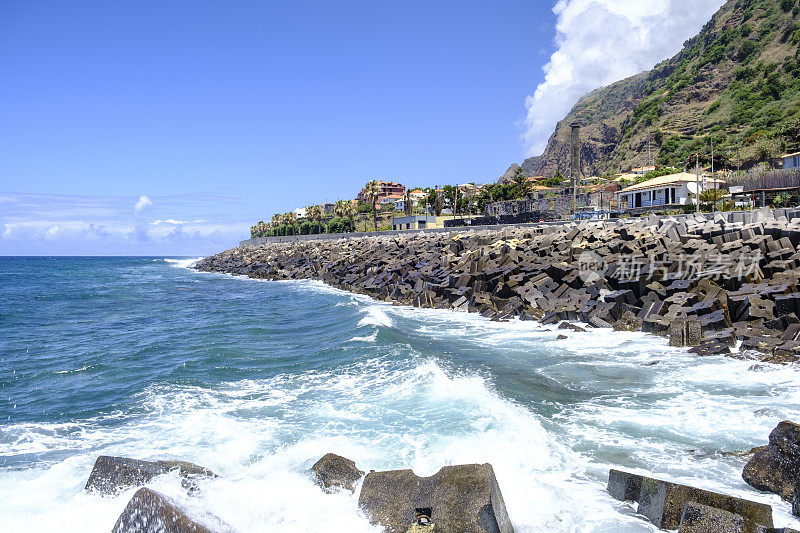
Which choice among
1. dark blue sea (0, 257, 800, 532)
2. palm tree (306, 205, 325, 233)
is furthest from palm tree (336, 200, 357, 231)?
dark blue sea (0, 257, 800, 532)

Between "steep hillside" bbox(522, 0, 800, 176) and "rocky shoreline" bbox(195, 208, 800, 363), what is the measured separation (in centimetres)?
3893

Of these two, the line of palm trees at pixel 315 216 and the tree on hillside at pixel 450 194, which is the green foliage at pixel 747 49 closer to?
the tree on hillside at pixel 450 194

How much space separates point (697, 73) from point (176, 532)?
116m

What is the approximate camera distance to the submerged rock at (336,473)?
4754mm

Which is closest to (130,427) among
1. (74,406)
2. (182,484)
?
(74,406)

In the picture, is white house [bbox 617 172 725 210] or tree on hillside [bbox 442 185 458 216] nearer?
white house [bbox 617 172 725 210]

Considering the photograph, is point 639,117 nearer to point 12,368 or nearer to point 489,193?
point 489,193

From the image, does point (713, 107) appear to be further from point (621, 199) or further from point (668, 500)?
point (668, 500)

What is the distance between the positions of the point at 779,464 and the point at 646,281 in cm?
942

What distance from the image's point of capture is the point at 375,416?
7090 mm

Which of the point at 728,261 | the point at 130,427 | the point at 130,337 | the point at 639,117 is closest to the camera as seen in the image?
the point at 130,427

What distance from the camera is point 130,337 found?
15.0 meters

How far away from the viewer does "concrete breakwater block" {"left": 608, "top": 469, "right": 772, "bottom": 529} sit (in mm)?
3455

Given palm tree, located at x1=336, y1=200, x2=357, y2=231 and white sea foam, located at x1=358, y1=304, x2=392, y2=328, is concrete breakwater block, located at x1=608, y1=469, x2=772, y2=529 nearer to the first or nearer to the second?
white sea foam, located at x1=358, y1=304, x2=392, y2=328
